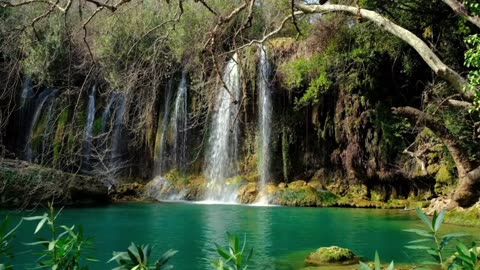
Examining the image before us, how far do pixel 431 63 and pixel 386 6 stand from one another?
7603mm

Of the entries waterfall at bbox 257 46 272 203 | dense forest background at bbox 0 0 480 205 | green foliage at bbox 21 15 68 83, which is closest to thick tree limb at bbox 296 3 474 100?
dense forest background at bbox 0 0 480 205

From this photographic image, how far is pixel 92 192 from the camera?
1738 centimetres

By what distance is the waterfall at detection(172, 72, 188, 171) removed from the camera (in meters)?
21.3

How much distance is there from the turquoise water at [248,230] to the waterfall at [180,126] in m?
4.85

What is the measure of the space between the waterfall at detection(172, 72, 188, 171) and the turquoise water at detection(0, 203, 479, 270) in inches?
191

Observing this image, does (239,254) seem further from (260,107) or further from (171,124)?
(171,124)

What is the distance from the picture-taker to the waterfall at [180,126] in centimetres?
2134

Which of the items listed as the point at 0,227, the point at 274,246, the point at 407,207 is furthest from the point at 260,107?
the point at 0,227

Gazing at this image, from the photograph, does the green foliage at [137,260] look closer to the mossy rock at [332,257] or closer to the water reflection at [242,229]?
the water reflection at [242,229]

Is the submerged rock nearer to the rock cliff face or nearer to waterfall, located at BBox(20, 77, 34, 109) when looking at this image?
the rock cliff face

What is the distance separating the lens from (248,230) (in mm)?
11094

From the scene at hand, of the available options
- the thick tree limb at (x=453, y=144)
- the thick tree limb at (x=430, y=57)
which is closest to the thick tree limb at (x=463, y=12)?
the thick tree limb at (x=430, y=57)

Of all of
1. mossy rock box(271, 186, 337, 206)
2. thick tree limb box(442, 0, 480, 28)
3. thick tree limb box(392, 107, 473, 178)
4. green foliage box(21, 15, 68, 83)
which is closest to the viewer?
thick tree limb box(442, 0, 480, 28)

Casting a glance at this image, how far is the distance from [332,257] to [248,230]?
3.77m
